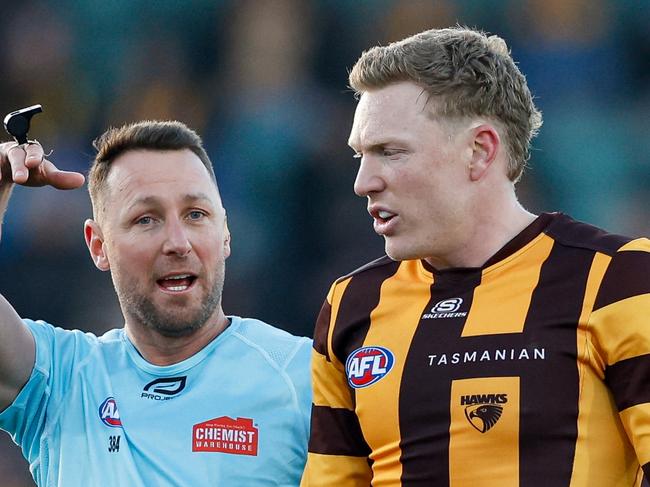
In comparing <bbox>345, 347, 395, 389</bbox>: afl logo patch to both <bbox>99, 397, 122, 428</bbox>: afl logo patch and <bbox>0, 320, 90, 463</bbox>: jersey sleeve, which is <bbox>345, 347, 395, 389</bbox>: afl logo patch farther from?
<bbox>0, 320, 90, 463</bbox>: jersey sleeve

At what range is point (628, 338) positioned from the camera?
8.75ft

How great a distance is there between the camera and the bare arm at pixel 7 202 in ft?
10.6

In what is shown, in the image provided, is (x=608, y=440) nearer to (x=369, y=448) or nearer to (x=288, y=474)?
(x=369, y=448)

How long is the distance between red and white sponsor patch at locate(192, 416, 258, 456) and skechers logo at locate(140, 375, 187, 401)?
0.15 m

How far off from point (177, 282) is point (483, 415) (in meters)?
1.22

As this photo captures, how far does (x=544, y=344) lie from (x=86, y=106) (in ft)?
19.2

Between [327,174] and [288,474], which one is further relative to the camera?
[327,174]

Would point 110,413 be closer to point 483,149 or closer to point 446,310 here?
point 446,310

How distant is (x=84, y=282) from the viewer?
7.24m

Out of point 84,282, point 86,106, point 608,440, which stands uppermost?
point 86,106

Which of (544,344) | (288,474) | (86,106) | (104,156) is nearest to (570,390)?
(544,344)

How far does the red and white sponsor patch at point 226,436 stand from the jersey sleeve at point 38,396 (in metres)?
0.49

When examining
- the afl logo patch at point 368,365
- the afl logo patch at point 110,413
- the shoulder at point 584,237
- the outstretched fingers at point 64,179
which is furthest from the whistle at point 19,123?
the shoulder at point 584,237

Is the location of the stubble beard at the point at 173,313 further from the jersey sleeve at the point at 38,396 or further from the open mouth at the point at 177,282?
the jersey sleeve at the point at 38,396
